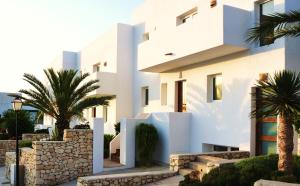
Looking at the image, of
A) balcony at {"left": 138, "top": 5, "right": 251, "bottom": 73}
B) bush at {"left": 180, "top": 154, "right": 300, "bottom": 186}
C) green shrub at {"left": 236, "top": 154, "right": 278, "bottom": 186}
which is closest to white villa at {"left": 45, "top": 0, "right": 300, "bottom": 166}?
balcony at {"left": 138, "top": 5, "right": 251, "bottom": 73}

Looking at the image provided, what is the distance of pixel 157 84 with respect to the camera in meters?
19.5

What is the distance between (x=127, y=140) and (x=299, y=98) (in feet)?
30.1

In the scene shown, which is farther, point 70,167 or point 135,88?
point 135,88

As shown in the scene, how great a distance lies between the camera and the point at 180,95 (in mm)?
17609

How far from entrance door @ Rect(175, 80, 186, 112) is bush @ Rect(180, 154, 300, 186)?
26.6 ft

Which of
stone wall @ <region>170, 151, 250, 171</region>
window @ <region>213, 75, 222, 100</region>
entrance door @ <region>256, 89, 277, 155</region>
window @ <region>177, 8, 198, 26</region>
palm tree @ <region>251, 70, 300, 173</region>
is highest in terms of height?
window @ <region>177, 8, 198, 26</region>

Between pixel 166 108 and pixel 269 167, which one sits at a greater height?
pixel 166 108

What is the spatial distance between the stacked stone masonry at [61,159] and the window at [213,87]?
536cm

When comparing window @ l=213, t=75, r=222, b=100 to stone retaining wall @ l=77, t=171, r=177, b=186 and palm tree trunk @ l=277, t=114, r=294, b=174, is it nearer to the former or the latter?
stone retaining wall @ l=77, t=171, r=177, b=186

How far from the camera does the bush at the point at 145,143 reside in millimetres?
15344

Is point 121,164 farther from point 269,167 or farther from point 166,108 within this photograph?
point 269,167

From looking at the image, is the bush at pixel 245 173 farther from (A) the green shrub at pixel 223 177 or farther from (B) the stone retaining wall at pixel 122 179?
(B) the stone retaining wall at pixel 122 179

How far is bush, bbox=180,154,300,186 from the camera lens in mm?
8305

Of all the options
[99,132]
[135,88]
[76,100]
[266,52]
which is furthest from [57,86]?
[266,52]
